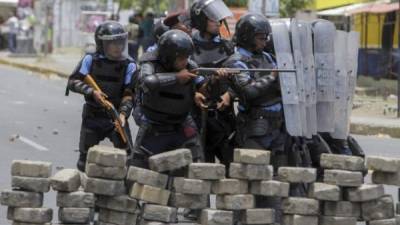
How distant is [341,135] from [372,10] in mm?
18402

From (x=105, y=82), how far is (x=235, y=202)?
2334 mm

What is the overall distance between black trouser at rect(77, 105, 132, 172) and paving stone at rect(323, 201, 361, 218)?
94.0 inches

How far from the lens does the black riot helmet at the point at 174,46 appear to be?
24.6ft

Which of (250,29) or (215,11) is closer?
(250,29)

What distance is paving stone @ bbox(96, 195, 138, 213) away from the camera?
693cm

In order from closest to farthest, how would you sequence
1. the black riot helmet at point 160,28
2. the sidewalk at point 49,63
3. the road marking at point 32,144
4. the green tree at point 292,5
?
the black riot helmet at point 160,28 < the road marking at point 32,144 < the sidewalk at point 49,63 < the green tree at point 292,5

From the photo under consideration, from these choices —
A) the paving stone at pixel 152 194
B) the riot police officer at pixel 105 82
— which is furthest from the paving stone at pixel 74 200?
the riot police officer at pixel 105 82

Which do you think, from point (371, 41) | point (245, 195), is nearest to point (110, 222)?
point (245, 195)

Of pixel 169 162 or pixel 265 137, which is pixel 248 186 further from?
pixel 265 137

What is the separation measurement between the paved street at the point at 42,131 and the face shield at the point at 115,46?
4.88 ft

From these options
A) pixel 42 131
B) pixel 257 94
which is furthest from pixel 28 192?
pixel 42 131

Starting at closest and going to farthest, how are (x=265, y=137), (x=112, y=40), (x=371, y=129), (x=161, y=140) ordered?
(x=161, y=140), (x=265, y=137), (x=112, y=40), (x=371, y=129)

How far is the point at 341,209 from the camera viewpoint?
7066 millimetres

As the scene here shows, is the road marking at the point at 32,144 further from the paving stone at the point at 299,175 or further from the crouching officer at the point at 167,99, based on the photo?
the paving stone at the point at 299,175
